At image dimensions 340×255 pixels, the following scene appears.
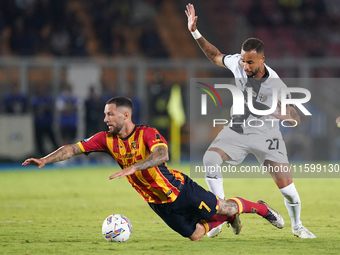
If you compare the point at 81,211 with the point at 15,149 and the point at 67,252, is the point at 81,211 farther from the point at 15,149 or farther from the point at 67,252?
the point at 15,149

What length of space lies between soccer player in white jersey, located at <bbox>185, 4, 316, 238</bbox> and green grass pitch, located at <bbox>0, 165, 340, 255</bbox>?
506 millimetres

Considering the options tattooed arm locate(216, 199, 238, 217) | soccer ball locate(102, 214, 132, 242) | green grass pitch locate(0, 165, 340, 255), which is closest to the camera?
green grass pitch locate(0, 165, 340, 255)

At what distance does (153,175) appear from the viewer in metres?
5.88

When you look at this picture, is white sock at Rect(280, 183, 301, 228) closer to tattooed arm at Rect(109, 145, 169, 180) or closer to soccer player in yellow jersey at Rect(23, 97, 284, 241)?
soccer player in yellow jersey at Rect(23, 97, 284, 241)

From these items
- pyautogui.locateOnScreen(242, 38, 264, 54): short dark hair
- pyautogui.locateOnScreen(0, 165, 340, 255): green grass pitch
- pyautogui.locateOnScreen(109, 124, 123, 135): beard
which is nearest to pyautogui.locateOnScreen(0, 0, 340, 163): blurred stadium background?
pyautogui.locateOnScreen(0, 165, 340, 255): green grass pitch

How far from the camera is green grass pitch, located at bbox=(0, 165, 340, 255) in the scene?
569cm

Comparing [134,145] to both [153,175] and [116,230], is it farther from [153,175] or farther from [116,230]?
[116,230]

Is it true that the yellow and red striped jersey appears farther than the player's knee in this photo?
No

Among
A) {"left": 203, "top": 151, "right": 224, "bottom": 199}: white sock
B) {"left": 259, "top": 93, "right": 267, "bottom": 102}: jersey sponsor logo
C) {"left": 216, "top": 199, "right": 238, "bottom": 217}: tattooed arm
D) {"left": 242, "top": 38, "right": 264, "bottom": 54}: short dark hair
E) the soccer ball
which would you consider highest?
{"left": 242, "top": 38, "right": 264, "bottom": 54}: short dark hair

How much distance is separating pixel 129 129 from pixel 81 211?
10.2 feet

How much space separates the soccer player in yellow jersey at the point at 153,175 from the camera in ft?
19.2

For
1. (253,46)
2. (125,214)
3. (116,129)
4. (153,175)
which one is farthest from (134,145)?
(125,214)

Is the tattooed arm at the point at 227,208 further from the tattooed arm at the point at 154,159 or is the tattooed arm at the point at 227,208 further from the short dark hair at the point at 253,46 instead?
the short dark hair at the point at 253,46

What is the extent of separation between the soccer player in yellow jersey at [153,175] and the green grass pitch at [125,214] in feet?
0.92
